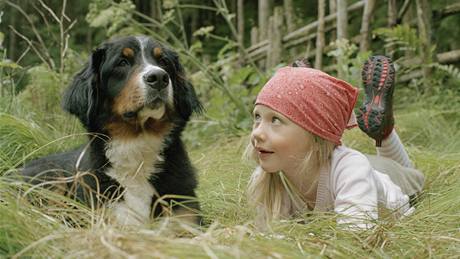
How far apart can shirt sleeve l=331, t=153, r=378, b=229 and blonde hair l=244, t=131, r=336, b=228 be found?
0.12 m

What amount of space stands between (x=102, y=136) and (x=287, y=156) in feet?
2.91

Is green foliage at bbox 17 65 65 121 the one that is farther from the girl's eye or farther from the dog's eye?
the girl's eye

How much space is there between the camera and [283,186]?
123 inches

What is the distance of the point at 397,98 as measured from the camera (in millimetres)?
6938

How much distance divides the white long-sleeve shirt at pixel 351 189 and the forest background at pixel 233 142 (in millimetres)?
143

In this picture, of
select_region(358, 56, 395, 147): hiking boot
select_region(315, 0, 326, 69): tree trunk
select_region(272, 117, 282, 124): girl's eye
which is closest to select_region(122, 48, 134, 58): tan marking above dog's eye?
select_region(272, 117, 282, 124): girl's eye

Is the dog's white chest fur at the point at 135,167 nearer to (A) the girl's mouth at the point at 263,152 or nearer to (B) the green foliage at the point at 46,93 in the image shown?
(A) the girl's mouth at the point at 263,152

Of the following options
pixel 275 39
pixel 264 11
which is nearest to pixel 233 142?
pixel 275 39

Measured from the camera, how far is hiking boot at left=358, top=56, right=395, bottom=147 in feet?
11.5

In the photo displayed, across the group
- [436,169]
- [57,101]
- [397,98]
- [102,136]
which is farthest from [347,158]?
[397,98]

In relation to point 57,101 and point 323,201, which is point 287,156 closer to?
point 323,201

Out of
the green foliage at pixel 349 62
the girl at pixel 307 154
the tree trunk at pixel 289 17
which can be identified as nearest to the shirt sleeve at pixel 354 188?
the girl at pixel 307 154

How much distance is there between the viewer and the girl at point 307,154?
2.83 m

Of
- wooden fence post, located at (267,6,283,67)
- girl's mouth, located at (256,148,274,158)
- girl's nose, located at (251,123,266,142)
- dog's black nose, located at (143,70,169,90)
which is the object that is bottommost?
wooden fence post, located at (267,6,283,67)
